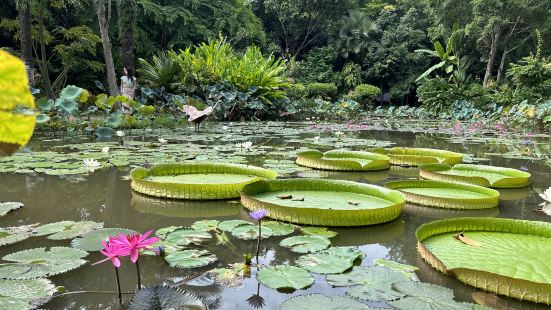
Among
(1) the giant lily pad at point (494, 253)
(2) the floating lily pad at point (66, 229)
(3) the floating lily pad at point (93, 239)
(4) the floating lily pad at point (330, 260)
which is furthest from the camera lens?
(2) the floating lily pad at point (66, 229)

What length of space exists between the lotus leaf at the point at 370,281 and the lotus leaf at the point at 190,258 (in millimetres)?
374

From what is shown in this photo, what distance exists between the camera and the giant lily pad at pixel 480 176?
8.24 ft

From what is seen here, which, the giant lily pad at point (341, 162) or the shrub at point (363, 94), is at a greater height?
the shrub at point (363, 94)


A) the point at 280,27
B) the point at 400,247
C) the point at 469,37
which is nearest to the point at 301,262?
the point at 400,247

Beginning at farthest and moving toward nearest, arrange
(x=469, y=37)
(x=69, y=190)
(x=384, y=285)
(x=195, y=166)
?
1. (x=469, y=37)
2. (x=195, y=166)
3. (x=69, y=190)
4. (x=384, y=285)

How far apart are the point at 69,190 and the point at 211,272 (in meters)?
1.41

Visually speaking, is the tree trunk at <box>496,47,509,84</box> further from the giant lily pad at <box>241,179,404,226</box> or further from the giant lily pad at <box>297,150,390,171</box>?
the giant lily pad at <box>241,179,404,226</box>

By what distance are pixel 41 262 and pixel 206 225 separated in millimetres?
585

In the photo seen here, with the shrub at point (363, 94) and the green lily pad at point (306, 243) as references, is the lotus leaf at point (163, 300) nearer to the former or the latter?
the green lily pad at point (306, 243)

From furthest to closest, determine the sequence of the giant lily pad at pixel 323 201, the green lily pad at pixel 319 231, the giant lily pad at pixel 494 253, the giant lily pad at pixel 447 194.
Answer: the giant lily pad at pixel 447 194 < the giant lily pad at pixel 323 201 < the green lily pad at pixel 319 231 < the giant lily pad at pixel 494 253

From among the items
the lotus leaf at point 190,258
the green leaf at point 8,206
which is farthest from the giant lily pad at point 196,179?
the lotus leaf at point 190,258

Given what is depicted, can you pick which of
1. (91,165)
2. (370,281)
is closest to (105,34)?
(91,165)

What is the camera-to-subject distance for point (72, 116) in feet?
19.5

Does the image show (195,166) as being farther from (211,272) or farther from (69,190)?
(211,272)
